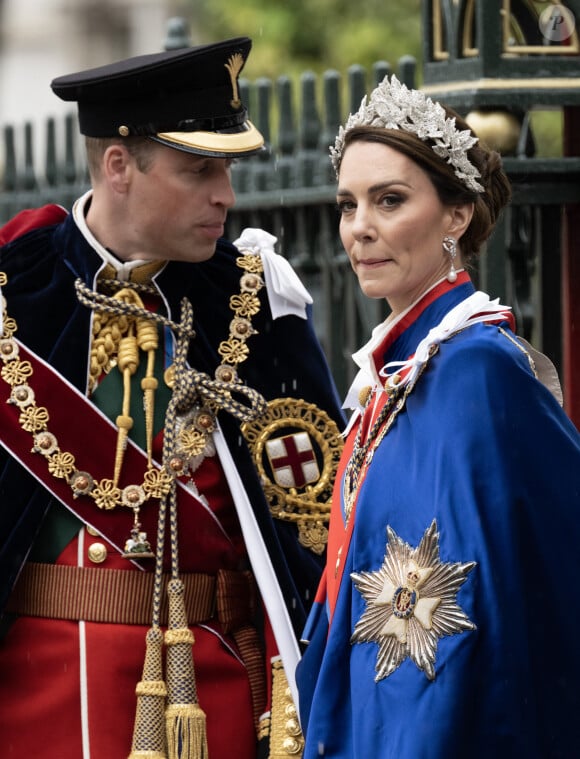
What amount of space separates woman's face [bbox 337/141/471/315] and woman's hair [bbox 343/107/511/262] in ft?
0.05

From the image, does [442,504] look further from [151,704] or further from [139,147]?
[139,147]

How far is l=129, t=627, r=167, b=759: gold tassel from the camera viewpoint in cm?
420

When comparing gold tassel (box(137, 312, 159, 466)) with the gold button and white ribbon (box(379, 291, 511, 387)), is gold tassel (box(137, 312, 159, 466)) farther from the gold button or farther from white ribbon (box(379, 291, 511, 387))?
white ribbon (box(379, 291, 511, 387))

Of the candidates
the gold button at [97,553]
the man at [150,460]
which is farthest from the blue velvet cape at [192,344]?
the gold button at [97,553]

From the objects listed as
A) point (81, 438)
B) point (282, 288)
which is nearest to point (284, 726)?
point (81, 438)

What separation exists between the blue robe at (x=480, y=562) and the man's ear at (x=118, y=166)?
1.12 m

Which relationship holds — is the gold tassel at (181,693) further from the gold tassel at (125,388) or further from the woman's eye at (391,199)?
the woman's eye at (391,199)

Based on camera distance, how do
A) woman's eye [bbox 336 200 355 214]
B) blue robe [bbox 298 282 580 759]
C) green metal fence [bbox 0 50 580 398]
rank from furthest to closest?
1. green metal fence [bbox 0 50 580 398]
2. woman's eye [bbox 336 200 355 214]
3. blue robe [bbox 298 282 580 759]

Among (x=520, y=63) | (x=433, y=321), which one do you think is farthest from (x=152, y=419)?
(x=520, y=63)

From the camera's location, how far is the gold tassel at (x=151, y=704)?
420cm

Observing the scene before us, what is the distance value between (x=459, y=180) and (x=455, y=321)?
1.01ft

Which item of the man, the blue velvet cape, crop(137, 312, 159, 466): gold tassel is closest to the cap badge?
the man

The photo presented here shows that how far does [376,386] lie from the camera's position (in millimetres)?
3824

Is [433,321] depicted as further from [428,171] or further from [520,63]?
[520,63]
